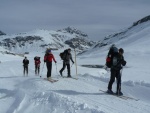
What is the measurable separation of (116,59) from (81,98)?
8.27 feet

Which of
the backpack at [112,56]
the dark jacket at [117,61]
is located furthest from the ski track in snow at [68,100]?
the backpack at [112,56]

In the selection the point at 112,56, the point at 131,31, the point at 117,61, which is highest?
the point at 131,31

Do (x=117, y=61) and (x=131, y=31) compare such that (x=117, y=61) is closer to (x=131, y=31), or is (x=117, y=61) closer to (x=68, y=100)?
(x=68, y=100)

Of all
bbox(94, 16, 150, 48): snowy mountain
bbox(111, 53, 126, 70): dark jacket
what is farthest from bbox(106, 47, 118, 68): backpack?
bbox(94, 16, 150, 48): snowy mountain

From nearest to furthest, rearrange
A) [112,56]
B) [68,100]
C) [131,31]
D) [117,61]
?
[68,100] → [117,61] → [112,56] → [131,31]

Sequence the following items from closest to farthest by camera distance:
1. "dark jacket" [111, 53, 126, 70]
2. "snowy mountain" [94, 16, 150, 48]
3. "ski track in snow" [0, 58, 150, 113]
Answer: "ski track in snow" [0, 58, 150, 113] < "dark jacket" [111, 53, 126, 70] < "snowy mountain" [94, 16, 150, 48]

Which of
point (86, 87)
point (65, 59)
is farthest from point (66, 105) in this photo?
point (65, 59)

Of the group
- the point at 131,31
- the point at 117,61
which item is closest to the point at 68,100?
the point at 117,61

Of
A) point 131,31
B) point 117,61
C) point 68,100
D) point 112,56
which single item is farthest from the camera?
point 131,31

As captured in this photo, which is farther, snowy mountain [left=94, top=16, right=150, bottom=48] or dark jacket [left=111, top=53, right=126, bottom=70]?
snowy mountain [left=94, top=16, right=150, bottom=48]

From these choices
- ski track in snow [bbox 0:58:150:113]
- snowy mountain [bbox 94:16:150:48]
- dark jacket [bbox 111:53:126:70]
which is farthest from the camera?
snowy mountain [bbox 94:16:150:48]

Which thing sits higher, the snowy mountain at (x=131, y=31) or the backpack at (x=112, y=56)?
the snowy mountain at (x=131, y=31)

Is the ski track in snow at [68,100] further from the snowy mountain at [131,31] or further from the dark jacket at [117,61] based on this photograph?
the snowy mountain at [131,31]

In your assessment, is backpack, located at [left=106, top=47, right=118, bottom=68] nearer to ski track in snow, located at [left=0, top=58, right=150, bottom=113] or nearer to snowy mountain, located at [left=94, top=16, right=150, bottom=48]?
ski track in snow, located at [left=0, top=58, right=150, bottom=113]
